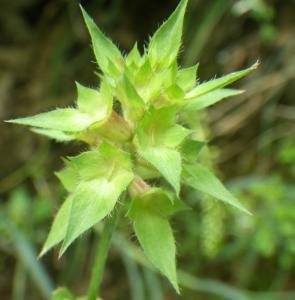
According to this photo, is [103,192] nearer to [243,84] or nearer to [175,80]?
[175,80]

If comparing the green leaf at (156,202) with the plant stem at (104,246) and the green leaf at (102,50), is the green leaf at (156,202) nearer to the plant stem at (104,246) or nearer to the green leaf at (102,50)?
the plant stem at (104,246)

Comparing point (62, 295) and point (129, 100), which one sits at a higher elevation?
point (129, 100)

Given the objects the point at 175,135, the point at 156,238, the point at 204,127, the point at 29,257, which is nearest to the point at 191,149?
the point at 175,135

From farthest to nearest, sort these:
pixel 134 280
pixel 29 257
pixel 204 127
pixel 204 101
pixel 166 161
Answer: pixel 204 127, pixel 134 280, pixel 29 257, pixel 204 101, pixel 166 161

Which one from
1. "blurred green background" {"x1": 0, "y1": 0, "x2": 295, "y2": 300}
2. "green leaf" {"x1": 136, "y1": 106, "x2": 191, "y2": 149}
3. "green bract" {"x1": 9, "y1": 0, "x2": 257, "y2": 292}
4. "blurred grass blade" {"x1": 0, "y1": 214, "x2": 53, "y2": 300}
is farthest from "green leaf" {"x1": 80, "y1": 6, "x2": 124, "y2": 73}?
"blurred green background" {"x1": 0, "y1": 0, "x2": 295, "y2": 300}

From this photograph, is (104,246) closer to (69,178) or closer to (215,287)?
(69,178)

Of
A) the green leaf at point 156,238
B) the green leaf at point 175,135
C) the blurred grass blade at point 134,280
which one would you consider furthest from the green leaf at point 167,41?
the blurred grass blade at point 134,280

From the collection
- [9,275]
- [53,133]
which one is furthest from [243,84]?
[53,133]
